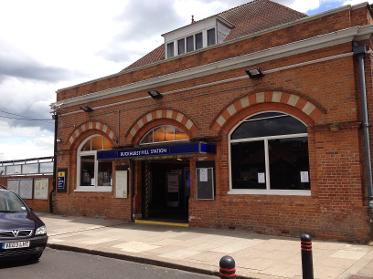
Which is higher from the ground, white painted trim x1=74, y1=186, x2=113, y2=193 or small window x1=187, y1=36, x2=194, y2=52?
small window x1=187, y1=36, x2=194, y2=52

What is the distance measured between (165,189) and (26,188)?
7436 mm

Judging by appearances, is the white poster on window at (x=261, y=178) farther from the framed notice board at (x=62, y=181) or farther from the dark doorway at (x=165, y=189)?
the framed notice board at (x=62, y=181)

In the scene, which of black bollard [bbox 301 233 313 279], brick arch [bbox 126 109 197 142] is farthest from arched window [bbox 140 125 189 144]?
black bollard [bbox 301 233 313 279]

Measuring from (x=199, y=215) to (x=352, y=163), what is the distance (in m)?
4.97

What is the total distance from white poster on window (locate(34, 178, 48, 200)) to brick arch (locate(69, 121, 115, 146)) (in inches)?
117

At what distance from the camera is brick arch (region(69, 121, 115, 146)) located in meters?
15.9

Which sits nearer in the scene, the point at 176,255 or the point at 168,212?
the point at 176,255

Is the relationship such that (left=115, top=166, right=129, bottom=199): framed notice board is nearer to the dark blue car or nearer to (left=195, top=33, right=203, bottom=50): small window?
(left=195, top=33, right=203, bottom=50): small window

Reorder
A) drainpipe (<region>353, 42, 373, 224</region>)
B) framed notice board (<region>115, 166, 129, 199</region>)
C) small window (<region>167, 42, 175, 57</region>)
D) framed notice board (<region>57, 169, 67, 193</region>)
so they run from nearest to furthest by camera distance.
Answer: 1. drainpipe (<region>353, 42, 373, 224</region>)
2. framed notice board (<region>115, 166, 129, 199</region>)
3. small window (<region>167, 42, 175, 57</region>)
4. framed notice board (<region>57, 169, 67, 193</region>)

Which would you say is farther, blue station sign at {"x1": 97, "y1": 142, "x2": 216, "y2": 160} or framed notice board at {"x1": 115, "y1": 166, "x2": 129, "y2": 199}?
framed notice board at {"x1": 115, "y1": 166, "x2": 129, "y2": 199}

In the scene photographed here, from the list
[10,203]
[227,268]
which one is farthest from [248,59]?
[227,268]

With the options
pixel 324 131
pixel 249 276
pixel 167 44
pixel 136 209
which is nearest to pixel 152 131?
pixel 136 209

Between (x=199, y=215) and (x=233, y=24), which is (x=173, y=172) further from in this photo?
(x=233, y=24)

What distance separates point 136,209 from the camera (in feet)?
48.6
